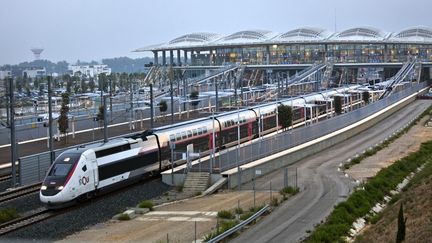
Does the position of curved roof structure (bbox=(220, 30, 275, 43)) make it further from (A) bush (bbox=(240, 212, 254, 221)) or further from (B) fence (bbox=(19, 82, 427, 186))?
(A) bush (bbox=(240, 212, 254, 221))

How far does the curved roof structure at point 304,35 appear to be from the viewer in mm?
130000

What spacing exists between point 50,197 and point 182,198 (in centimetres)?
639

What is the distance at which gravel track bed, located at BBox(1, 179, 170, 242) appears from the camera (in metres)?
21.8

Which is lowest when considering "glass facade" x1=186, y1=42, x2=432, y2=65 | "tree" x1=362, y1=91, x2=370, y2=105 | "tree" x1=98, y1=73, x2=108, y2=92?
"tree" x1=362, y1=91, x2=370, y2=105

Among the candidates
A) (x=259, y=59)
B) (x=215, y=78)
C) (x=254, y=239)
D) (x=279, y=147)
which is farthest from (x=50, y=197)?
(x=259, y=59)

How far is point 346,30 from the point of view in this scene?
134625mm

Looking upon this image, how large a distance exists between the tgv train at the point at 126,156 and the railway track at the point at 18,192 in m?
2.84

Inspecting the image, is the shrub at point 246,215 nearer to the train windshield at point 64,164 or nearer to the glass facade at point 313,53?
the train windshield at point 64,164

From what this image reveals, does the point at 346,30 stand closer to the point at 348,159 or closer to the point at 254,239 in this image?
the point at 348,159

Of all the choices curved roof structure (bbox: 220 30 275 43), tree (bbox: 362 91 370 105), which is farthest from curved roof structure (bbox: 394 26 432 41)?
tree (bbox: 362 91 370 105)

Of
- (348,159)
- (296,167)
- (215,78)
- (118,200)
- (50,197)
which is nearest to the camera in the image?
(50,197)

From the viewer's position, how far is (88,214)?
81.8 ft

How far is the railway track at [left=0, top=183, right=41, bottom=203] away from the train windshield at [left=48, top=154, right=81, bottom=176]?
2915 millimetres

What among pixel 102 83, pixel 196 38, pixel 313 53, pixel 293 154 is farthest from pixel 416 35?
pixel 293 154
